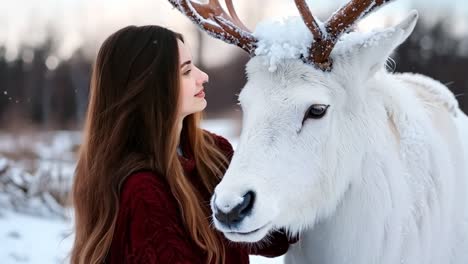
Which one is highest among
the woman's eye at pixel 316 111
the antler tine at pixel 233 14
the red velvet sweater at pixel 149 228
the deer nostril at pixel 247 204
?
the antler tine at pixel 233 14

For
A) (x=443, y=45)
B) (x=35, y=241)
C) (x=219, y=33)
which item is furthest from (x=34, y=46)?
(x=219, y=33)

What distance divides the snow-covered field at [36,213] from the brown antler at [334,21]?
6.56 feet

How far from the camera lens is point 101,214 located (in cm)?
274

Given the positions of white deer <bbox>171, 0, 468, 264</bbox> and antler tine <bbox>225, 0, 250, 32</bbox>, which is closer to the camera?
white deer <bbox>171, 0, 468, 264</bbox>

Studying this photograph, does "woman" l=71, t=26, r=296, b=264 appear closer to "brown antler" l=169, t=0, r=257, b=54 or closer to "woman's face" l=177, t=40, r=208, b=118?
"woman's face" l=177, t=40, r=208, b=118

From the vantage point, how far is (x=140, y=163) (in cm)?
274

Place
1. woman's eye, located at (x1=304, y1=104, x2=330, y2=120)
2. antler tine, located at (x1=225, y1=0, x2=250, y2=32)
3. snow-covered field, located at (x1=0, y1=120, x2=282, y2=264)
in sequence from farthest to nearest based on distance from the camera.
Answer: snow-covered field, located at (x1=0, y1=120, x2=282, y2=264), antler tine, located at (x1=225, y1=0, x2=250, y2=32), woman's eye, located at (x1=304, y1=104, x2=330, y2=120)

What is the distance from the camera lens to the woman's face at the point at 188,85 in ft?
9.52

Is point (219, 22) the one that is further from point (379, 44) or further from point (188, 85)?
point (379, 44)

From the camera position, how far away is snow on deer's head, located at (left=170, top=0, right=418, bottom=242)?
2564mm

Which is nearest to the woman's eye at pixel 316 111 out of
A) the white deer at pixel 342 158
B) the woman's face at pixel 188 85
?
the white deer at pixel 342 158

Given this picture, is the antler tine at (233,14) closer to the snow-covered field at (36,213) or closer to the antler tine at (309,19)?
the antler tine at (309,19)

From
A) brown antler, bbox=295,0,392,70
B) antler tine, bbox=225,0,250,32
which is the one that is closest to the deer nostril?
brown antler, bbox=295,0,392,70

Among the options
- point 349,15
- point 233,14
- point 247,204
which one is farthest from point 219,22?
point 247,204
